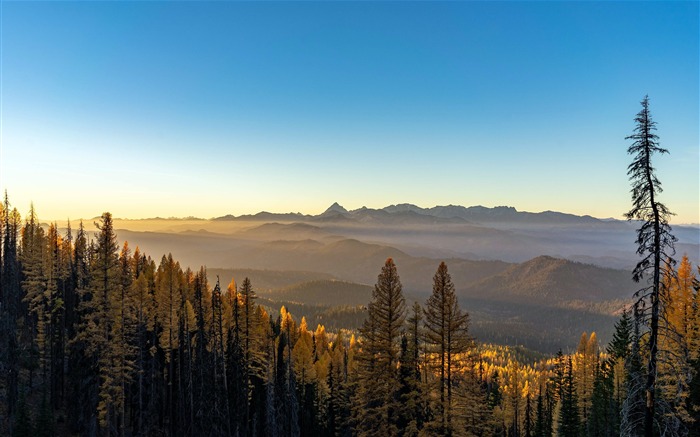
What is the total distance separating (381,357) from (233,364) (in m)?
29.8

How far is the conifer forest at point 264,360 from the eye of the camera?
20797 mm

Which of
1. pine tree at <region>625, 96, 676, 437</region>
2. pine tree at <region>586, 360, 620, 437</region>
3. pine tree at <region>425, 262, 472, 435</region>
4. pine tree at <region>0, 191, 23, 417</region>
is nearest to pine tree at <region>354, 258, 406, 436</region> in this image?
pine tree at <region>425, 262, 472, 435</region>

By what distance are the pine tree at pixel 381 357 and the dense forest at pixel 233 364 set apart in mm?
111

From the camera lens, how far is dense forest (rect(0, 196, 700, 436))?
33469 mm

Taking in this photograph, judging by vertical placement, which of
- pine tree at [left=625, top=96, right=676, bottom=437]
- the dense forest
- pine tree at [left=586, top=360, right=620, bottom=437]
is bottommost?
pine tree at [left=586, top=360, right=620, bottom=437]

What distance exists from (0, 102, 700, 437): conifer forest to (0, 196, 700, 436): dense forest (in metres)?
0.21

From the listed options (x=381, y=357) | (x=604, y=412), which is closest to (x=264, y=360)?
(x=381, y=357)

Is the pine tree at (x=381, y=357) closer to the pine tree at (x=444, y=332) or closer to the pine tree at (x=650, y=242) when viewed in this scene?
the pine tree at (x=444, y=332)

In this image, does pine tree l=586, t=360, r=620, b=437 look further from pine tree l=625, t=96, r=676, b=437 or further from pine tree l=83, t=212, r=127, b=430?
pine tree l=83, t=212, r=127, b=430

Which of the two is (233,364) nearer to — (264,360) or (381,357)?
(264,360)

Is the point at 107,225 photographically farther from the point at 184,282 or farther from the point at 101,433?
the point at 184,282

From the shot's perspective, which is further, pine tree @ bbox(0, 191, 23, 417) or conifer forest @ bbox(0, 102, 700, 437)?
pine tree @ bbox(0, 191, 23, 417)

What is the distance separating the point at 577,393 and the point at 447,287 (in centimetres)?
5943

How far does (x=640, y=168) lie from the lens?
20078 millimetres
